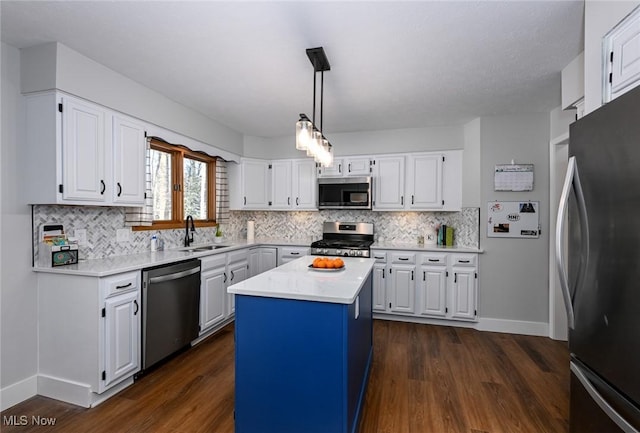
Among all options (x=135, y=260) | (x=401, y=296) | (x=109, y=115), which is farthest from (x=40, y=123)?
(x=401, y=296)

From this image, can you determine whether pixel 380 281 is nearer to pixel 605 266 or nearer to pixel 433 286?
pixel 433 286

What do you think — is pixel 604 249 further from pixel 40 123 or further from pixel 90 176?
pixel 40 123

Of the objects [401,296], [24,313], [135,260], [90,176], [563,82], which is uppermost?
[563,82]

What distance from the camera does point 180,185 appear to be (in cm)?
368

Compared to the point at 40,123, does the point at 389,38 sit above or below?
above

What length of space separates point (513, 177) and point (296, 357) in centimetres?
Answer: 321

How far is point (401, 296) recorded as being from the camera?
3822 millimetres

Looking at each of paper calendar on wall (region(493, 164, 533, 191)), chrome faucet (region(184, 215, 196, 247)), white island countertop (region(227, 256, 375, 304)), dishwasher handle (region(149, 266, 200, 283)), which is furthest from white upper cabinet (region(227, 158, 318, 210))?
paper calendar on wall (region(493, 164, 533, 191))

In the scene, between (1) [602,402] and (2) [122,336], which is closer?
(1) [602,402]

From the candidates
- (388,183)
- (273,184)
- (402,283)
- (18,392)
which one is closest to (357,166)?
(388,183)

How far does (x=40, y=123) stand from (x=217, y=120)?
1927 millimetres

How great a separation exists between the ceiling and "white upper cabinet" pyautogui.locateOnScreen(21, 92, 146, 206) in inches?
16.7

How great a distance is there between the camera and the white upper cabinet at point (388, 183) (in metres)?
4.12

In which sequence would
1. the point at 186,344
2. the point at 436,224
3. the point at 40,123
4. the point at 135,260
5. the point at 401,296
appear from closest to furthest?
1. the point at 40,123
2. the point at 135,260
3. the point at 186,344
4. the point at 401,296
5. the point at 436,224
